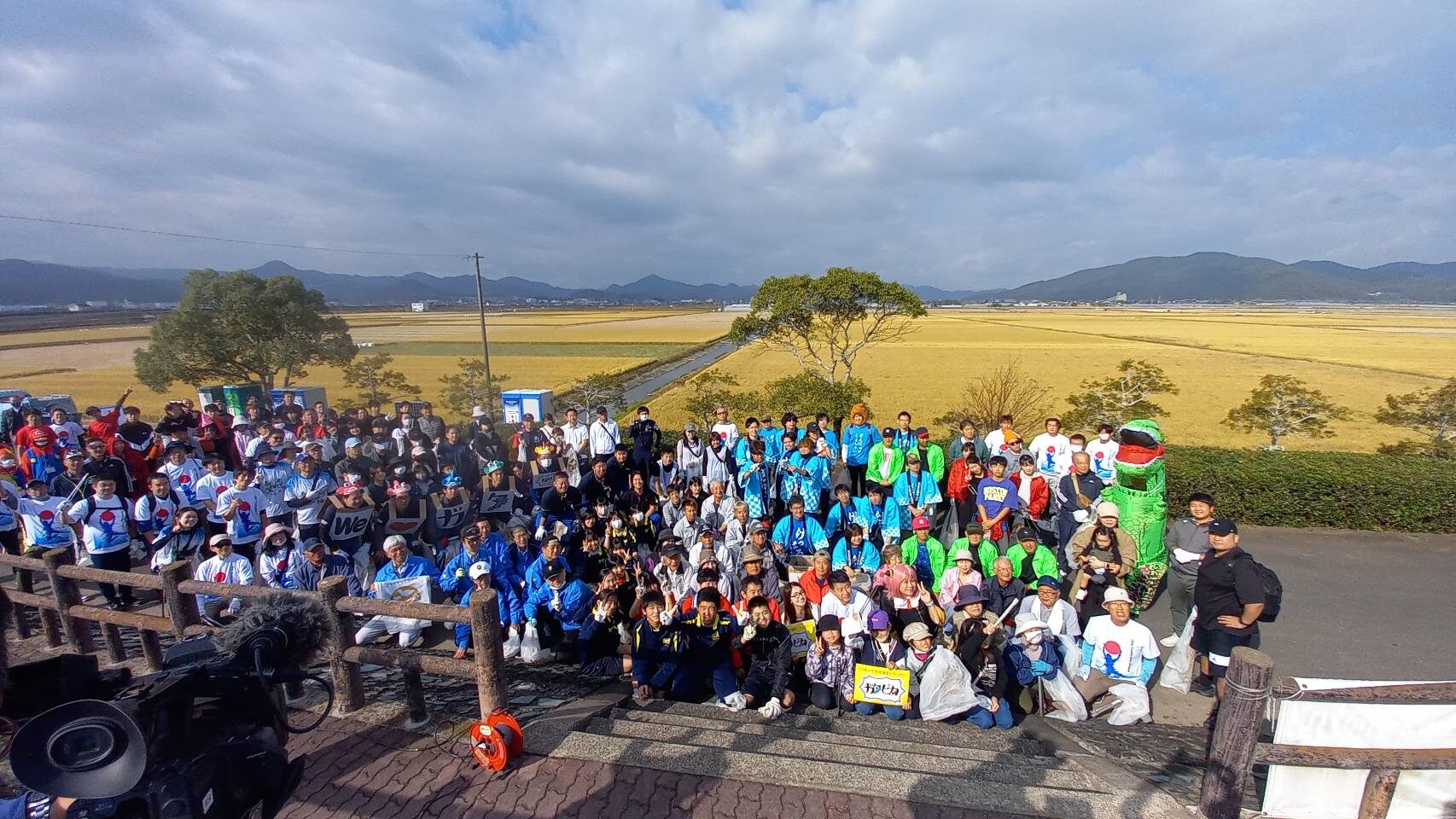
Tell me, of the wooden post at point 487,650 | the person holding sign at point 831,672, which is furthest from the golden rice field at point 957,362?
the wooden post at point 487,650

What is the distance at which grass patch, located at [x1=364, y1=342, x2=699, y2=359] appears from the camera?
109 ft

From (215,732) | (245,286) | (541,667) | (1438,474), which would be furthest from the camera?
(245,286)

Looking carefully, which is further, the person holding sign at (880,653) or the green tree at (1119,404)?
the green tree at (1119,404)

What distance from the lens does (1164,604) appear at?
675 centimetres

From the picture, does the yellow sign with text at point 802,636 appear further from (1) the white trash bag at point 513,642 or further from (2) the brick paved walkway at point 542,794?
(1) the white trash bag at point 513,642

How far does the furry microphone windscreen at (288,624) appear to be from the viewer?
7.23 ft

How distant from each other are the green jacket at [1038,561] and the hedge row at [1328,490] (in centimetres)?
473

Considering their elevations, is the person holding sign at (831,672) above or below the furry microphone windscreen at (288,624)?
below

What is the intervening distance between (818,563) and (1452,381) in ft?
61.4

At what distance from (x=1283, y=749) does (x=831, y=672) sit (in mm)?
2854

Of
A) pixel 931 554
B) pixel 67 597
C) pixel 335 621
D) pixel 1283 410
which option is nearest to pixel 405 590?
pixel 335 621

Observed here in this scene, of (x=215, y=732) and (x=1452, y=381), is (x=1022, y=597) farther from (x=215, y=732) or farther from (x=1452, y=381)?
(x=1452, y=381)

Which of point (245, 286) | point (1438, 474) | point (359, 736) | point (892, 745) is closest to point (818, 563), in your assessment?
point (892, 745)

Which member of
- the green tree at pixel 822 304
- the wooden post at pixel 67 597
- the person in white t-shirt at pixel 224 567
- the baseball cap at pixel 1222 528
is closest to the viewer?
the baseball cap at pixel 1222 528
